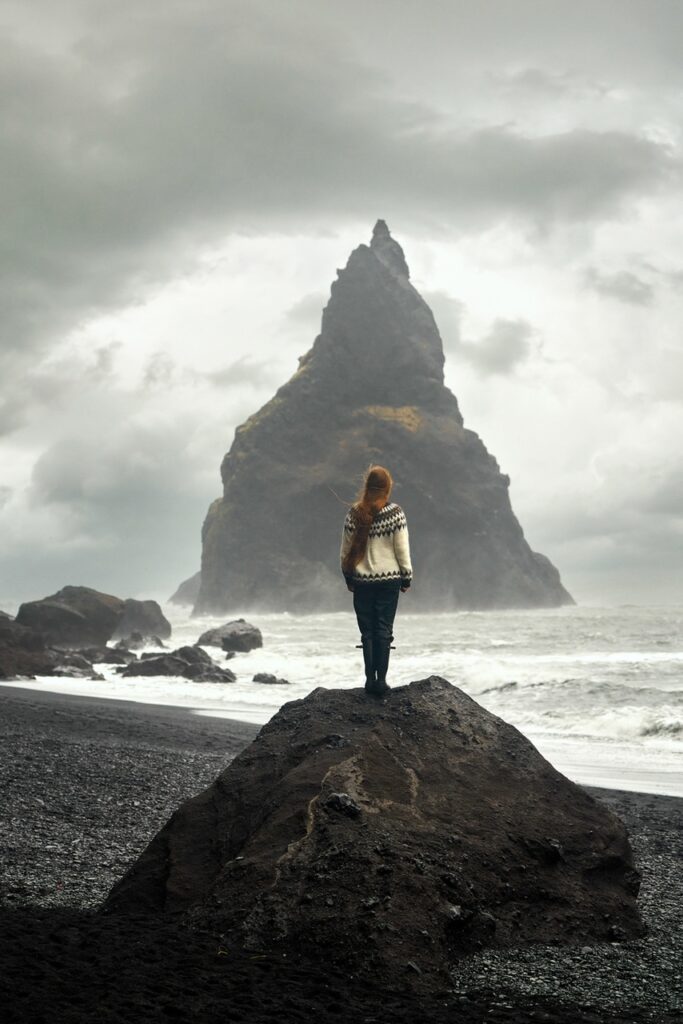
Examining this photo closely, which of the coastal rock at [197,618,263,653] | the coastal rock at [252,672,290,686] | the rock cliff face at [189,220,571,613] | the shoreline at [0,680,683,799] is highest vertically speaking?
the rock cliff face at [189,220,571,613]

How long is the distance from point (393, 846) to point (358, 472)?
129916 mm

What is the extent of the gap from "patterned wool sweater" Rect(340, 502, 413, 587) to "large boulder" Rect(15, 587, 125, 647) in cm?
3642

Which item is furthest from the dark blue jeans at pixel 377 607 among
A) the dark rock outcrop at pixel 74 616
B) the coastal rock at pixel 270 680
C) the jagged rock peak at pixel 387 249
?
the jagged rock peak at pixel 387 249

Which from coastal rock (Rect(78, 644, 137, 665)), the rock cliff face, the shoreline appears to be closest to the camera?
the shoreline

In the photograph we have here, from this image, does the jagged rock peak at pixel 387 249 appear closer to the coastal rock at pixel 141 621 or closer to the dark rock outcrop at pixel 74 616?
the coastal rock at pixel 141 621

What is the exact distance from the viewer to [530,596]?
461ft

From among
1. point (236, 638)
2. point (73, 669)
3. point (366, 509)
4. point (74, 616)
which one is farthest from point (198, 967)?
point (74, 616)

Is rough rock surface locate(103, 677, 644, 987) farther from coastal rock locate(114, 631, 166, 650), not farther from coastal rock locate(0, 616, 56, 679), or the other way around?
coastal rock locate(114, 631, 166, 650)

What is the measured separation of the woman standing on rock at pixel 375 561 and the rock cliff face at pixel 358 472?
12160cm

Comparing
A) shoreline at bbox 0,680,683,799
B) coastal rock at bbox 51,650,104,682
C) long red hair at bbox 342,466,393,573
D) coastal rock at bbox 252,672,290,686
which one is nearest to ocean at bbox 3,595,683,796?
shoreline at bbox 0,680,683,799

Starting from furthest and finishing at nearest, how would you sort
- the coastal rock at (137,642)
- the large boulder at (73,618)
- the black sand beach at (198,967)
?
the coastal rock at (137,642), the large boulder at (73,618), the black sand beach at (198,967)

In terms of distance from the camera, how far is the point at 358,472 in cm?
13475

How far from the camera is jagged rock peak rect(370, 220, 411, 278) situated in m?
166

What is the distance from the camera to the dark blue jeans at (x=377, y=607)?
24.5ft
